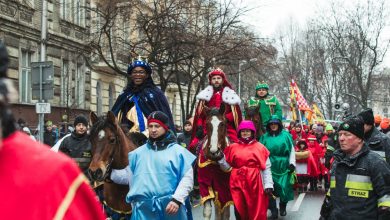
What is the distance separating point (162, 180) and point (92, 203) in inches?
174

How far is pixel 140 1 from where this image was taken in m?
24.7

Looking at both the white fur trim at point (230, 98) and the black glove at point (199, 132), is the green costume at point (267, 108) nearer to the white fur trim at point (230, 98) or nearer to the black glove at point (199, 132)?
the black glove at point (199, 132)

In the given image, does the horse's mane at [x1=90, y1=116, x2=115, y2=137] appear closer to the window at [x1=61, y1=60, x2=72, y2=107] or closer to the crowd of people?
the crowd of people

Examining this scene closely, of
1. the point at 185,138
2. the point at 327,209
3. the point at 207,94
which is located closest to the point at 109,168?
the point at 327,209

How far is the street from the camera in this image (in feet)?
43.0

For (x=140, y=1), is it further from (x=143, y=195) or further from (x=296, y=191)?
(x=143, y=195)

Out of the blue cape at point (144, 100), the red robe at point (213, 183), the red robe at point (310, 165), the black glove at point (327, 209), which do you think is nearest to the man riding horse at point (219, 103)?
the red robe at point (213, 183)

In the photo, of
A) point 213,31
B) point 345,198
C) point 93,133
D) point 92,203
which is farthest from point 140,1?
point 92,203

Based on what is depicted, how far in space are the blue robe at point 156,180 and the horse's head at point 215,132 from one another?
98.1 inches

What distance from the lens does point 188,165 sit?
6754 millimetres

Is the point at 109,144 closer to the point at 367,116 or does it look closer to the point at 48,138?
the point at 367,116

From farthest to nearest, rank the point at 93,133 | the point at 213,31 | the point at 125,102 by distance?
the point at 213,31
the point at 125,102
the point at 93,133

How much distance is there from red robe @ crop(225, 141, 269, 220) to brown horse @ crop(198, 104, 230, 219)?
248 mm

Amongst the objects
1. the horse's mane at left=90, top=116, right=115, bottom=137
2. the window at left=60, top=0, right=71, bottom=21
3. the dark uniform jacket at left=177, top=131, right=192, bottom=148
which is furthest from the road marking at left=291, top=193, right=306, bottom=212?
the window at left=60, top=0, right=71, bottom=21
